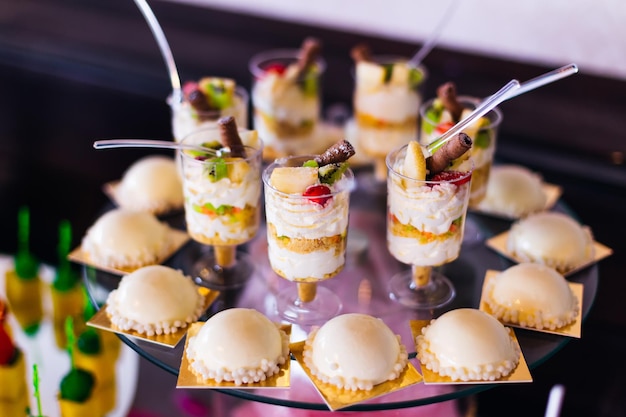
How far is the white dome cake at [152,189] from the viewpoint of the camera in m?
1.69

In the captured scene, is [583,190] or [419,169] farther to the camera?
[583,190]

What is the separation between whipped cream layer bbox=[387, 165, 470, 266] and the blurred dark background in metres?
0.75

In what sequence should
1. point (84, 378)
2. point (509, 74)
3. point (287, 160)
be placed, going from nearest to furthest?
point (287, 160) < point (84, 378) < point (509, 74)

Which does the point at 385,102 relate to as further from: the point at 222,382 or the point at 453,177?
the point at 222,382

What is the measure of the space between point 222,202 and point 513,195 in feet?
2.32

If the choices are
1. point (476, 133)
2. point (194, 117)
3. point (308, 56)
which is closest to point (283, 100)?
point (308, 56)

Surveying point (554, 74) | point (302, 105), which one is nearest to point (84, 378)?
point (302, 105)

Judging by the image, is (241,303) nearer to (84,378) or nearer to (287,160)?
(287,160)

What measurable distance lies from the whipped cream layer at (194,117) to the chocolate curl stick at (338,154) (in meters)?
0.39

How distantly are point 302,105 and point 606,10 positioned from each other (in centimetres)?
81

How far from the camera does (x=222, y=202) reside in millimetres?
1352

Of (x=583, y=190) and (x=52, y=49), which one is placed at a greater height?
(x=52, y=49)

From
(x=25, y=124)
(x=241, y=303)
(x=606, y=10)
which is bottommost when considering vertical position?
(x=25, y=124)

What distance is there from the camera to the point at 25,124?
2.69m
